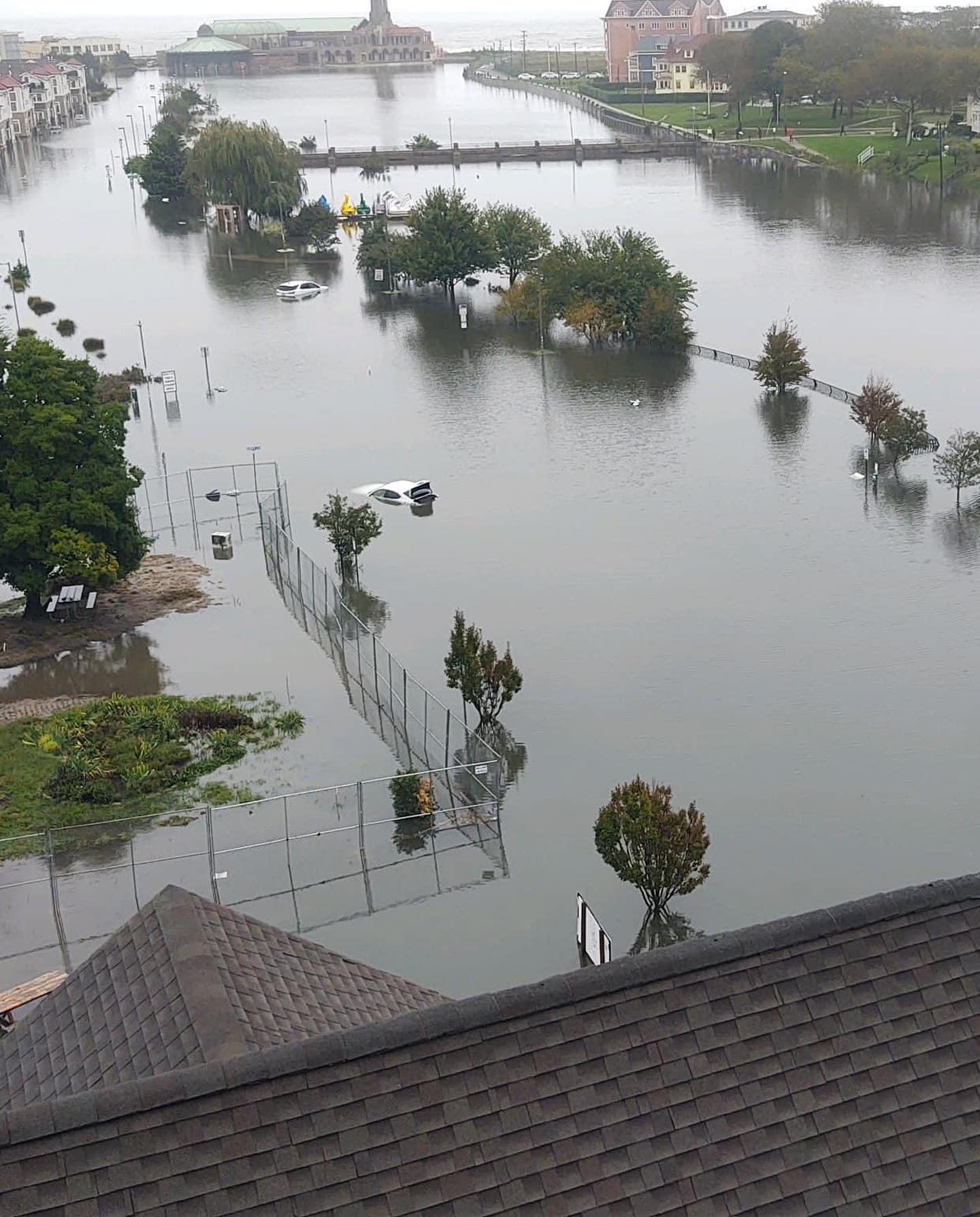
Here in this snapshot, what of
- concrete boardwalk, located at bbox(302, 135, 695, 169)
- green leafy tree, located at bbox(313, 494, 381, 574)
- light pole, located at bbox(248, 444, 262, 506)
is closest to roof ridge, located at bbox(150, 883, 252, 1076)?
green leafy tree, located at bbox(313, 494, 381, 574)

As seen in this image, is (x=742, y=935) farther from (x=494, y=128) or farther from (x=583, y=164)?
(x=494, y=128)

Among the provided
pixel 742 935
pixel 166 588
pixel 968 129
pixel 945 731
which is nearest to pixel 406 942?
pixel 945 731

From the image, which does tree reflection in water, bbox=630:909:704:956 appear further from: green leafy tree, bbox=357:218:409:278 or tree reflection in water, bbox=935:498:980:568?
green leafy tree, bbox=357:218:409:278

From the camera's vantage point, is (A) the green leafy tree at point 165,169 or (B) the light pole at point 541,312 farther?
(A) the green leafy tree at point 165,169

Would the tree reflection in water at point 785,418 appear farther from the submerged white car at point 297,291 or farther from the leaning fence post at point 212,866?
the submerged white car at point 297,291

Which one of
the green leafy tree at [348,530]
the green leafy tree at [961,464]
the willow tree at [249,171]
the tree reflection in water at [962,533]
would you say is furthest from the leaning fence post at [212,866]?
the willow tree at [249,171]
